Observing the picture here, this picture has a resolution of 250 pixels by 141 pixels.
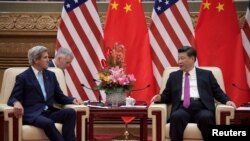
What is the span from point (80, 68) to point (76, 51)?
0.24 metres

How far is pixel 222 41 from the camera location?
7262mm

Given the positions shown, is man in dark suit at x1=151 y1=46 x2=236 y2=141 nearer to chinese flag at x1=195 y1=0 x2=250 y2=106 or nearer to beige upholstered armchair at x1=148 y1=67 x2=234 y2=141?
beige upholstered armchair at x1=148 y1=67 x2=234 y2=141

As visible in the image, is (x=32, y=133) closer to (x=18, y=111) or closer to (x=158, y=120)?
(x=18, y=111)

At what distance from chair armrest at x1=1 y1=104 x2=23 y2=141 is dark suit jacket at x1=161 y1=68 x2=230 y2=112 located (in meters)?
1.60

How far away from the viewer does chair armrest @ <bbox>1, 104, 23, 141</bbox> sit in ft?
17.4

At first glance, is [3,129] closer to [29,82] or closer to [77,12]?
[29,82]

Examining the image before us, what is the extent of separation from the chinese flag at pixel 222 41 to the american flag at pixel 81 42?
141 centimetres

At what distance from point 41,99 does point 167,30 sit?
248cm

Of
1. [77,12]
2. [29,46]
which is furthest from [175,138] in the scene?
[29,46]

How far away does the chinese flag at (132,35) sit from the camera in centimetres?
743

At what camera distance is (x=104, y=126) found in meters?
7.94

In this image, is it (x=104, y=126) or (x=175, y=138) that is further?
(x=104, y=126)

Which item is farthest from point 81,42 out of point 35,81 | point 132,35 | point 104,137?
point 35,81

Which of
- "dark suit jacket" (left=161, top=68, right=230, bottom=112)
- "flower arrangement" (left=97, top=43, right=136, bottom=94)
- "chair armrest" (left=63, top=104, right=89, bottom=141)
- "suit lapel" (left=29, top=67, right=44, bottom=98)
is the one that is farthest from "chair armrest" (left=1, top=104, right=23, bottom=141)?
"dark suit jacket" (left=161, top=68, right=230, bottom=112)
